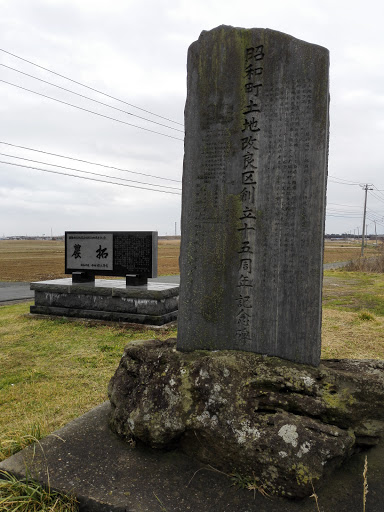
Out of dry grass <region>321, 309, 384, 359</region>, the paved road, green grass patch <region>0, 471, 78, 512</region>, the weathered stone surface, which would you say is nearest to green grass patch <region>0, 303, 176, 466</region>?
green grass patch <region>0, 471, 78, 512</region>

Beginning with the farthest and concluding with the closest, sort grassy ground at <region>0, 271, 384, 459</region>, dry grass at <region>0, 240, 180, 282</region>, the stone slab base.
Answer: dry grass at <region>0, 240, 180, 282</region> → the stone slab base → grassy ground at <region>0, 271, 384, 459</region>

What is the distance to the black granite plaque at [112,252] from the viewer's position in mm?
8172

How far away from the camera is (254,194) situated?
3.03 metres

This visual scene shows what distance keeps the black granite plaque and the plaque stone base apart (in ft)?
1.18

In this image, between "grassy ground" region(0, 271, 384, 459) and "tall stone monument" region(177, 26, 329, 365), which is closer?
"tall stone monument" region(177, 26, 329, 365)

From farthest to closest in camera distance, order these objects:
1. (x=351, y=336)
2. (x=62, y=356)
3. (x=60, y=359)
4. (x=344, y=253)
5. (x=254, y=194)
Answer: (x=344, y=253) → (x=351, y=336) → (x=62, y=356) → (x=60, y=359) → (x=254, y=194)

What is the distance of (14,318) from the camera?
850 centimetres

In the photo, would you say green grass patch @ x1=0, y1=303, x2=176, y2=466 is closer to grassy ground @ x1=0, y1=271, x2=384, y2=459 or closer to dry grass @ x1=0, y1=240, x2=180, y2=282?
grassy ground @ x1=0, y1=271, x2=384, y2=459

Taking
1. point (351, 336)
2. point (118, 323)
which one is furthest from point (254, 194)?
point (118, 323)

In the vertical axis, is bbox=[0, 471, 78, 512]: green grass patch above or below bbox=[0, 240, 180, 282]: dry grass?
above

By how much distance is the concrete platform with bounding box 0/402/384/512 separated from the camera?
2.15 meters

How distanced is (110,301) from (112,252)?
1177mm

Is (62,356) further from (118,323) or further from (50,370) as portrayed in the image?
(118,323)

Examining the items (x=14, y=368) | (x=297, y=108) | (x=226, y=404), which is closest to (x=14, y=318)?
(x=14, y=368)
